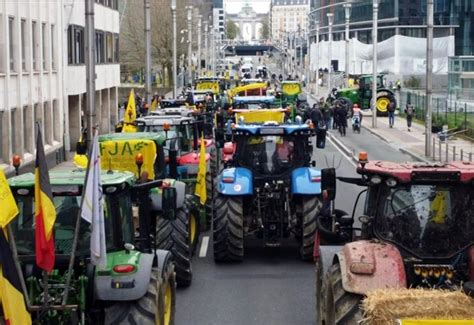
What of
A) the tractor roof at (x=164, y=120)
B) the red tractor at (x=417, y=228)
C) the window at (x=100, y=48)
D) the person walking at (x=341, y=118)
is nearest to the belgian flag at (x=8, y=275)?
the red tractor at (x=417, y=228)

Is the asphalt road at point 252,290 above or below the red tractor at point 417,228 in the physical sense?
below

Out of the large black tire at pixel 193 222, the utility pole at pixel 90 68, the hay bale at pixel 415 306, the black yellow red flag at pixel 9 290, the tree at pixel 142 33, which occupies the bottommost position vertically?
the large black tire at pixel 193 222

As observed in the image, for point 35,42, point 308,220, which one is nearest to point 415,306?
point 308,220

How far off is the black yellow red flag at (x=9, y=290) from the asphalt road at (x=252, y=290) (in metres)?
5.56

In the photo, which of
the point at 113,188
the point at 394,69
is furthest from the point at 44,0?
the point at 394,69

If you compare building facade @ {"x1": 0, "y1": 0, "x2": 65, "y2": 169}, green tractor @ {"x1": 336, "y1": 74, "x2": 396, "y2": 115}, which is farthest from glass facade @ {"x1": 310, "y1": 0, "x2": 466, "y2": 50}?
building facade @ {"x1": 0, "y1": 0, "x2": 65, "y2": 169}

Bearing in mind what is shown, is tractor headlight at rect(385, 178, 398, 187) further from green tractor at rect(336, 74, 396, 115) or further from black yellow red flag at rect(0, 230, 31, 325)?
green tractor at rect(336, 74, 396, 115)

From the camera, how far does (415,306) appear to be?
8102 millimetres

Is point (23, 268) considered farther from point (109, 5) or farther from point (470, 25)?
point (470, 25)

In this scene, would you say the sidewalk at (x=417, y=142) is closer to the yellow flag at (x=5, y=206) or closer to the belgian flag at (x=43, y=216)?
the belgian flag at (x=43, y=216)

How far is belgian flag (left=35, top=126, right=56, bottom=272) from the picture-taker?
26.8 ft

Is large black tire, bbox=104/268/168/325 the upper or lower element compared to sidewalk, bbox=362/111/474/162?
upper

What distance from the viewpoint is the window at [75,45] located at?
1616 inches

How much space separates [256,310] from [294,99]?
150ft
